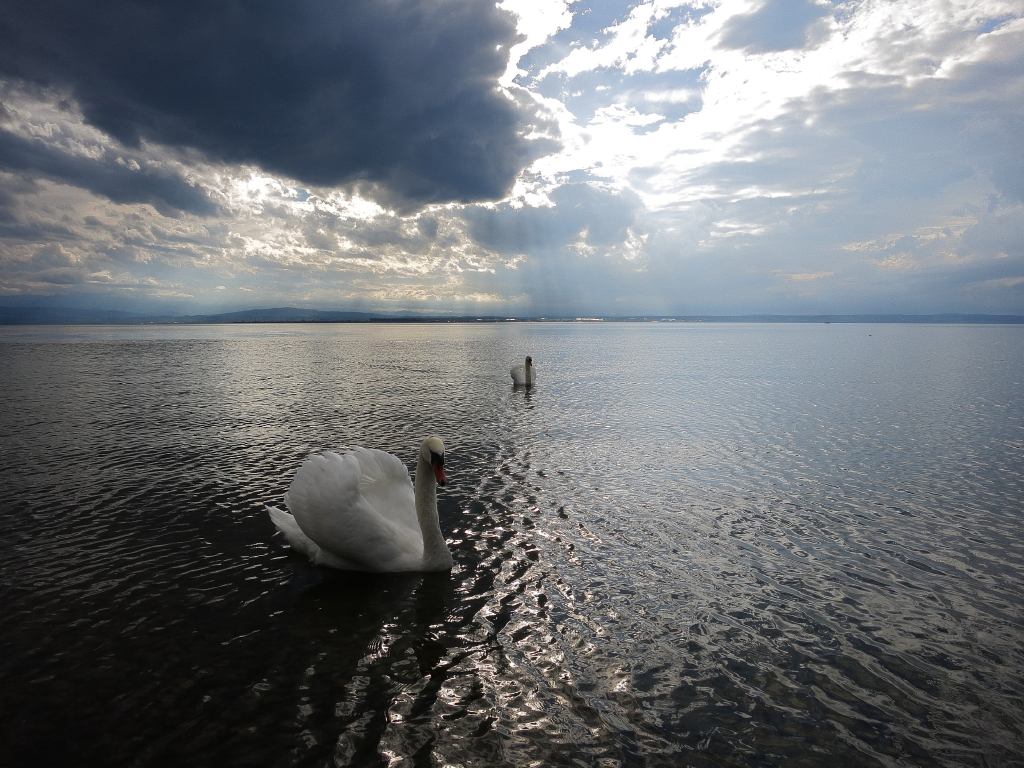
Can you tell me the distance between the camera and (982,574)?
8109 millimetres

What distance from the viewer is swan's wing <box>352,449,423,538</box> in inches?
346

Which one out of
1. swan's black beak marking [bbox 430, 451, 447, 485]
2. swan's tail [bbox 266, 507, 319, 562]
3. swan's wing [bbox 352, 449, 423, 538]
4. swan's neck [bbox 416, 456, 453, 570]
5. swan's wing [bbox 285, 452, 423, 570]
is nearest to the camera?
swan's wing [bbox 285, 452, 423, 570]

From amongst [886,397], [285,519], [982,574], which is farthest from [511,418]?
[886,397]

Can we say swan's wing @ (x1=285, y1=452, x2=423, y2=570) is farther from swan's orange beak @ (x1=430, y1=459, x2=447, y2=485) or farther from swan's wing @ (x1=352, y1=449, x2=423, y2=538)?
swan's orange beak @ (x1=430, y1=459, x2=447, y2=485)

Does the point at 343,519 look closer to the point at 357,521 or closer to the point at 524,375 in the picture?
the point at 357,521

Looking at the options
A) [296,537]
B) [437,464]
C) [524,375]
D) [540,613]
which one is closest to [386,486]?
[296,537]

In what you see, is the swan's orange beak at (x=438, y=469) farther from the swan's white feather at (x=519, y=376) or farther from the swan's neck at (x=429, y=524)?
→ the swan's white feather at (x=519, y=376)

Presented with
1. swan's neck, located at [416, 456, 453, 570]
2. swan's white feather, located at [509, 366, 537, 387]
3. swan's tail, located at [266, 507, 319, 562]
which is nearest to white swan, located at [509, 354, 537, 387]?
swan's white feather, located at [509, 366, 537, 387]

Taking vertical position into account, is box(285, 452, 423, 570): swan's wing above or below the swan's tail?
above

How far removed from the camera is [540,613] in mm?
7031

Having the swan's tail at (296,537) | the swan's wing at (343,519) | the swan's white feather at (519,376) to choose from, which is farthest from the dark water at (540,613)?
the swan's white feather at (519,376)

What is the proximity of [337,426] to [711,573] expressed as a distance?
543 inches

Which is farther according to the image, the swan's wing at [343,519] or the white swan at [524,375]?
the white swan at [524,375]

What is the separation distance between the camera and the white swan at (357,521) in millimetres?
7480
